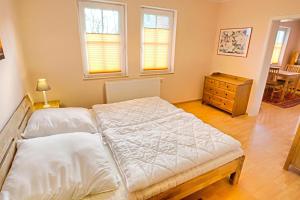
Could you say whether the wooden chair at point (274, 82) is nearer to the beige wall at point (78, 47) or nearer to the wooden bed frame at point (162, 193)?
the beige wall at point (78, 47)

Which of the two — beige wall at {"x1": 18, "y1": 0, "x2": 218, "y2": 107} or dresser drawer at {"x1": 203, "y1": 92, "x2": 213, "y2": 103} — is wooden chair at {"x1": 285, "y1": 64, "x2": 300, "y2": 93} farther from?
beige wall at {"x1": 18, "y1": 0, "x2": 218, "y2": 107}

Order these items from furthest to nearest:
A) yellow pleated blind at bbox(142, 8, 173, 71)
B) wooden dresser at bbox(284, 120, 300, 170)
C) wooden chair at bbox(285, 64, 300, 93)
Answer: wooden chair at bbox(285, 64, 300, 93) → yellow pleated blind at bbox(142, 8, 173, 71) → wooden dresser at bbox(284, 120, 300, 170)

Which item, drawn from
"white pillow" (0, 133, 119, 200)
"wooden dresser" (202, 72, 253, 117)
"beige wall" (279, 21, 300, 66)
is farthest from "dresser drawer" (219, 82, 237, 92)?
"beige wall" (279, 21, 300, 66)

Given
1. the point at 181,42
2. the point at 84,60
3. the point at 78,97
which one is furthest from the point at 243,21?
the point at 78,97

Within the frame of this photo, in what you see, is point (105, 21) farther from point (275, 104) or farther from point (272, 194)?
point (275, 104)

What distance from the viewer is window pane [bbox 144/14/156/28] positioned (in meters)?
3.23

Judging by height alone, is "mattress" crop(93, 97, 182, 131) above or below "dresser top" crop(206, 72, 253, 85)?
below

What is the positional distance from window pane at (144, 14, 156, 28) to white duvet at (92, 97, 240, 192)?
6.14 feet

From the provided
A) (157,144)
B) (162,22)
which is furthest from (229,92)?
(157,144)

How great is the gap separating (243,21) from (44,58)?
3730 millimetres

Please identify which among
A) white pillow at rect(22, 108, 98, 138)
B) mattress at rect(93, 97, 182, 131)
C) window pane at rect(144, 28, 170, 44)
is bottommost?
mattress at rect(93, 97, 182, 131)

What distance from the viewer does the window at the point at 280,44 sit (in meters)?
5.28

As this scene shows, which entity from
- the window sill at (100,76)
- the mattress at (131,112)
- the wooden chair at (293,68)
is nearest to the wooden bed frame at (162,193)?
the mattress at (131,112)

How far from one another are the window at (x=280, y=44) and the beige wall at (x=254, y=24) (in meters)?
2.68
